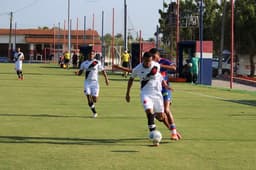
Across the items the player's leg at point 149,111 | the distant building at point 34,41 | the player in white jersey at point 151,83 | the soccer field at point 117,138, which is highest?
the distant building at point 34,41

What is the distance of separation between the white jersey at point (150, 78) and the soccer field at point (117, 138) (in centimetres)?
103

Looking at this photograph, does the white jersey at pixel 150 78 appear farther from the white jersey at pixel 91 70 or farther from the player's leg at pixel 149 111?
the white jersey at pixel 91 70

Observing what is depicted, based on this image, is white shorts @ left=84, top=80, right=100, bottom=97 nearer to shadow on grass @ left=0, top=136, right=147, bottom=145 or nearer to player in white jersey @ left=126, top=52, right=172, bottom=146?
shadow on grass @ left=0, top=136, right=147, bottom=145

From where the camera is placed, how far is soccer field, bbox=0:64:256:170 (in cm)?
922

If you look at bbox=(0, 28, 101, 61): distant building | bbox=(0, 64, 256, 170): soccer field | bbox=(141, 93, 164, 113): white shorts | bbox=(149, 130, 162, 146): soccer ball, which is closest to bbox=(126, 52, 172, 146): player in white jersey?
A: bbox=(141, 93, 164, 113): white shorts

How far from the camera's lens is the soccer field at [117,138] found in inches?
363

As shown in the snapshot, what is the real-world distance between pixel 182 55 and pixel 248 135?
27162 mm

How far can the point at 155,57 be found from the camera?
11.7 meters

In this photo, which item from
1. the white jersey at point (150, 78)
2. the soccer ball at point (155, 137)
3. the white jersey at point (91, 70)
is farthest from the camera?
the white jersey at point (91, 70)

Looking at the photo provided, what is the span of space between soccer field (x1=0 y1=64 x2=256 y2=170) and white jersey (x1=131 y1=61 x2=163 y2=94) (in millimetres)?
1025

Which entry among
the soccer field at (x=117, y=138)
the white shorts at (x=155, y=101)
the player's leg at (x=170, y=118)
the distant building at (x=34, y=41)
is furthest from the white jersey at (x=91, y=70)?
the distant building at (x=34, y=41)

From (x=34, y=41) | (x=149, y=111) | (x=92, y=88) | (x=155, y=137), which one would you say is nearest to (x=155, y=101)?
(x=149, y=111)

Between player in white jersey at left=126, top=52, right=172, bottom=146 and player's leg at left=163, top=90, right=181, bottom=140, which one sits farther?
player's leg at left=163, top=90, right=181, bottom=140

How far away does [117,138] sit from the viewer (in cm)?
1192
